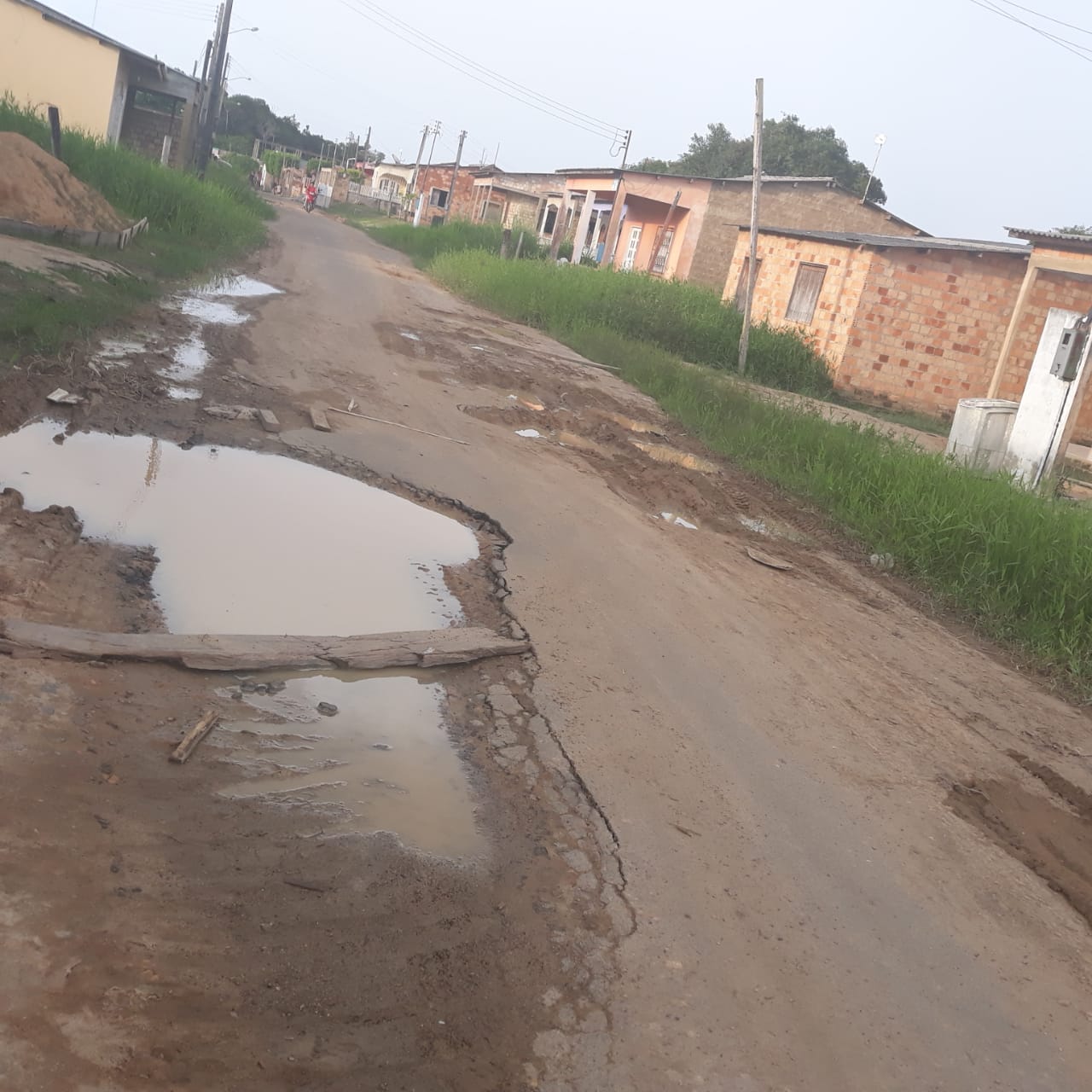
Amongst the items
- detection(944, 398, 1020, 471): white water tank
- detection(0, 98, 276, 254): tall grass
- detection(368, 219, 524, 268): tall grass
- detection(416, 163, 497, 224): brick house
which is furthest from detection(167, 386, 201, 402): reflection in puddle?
detection(416, 163, 497, 224): brick house

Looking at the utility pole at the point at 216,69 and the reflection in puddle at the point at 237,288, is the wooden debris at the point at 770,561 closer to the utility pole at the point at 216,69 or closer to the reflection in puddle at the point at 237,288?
the reflection in puddle at the point at 237,288

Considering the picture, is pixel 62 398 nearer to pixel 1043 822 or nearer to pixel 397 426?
pixel 397 426

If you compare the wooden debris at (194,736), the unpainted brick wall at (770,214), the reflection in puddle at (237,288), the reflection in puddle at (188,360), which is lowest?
the wooden debris at (194,736)

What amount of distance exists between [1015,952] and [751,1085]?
52.2 inches

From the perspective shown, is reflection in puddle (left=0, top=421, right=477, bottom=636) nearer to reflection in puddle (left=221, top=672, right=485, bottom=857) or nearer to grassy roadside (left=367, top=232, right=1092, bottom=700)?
reflection in puddle (left=221, top=672, right=485, bottom=857)

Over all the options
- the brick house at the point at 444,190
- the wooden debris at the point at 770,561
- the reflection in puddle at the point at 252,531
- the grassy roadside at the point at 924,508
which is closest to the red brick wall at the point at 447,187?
the brick house at the point at 444,190

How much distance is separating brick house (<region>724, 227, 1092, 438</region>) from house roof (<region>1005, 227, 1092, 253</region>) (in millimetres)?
509

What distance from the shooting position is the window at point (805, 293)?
20.5 meters

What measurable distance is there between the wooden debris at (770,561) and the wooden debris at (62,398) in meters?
4.77

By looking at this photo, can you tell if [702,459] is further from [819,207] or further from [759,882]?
[819,207]

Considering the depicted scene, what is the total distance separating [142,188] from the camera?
57.5 feet

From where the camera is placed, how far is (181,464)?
6.66 metres

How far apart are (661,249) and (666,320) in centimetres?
1370

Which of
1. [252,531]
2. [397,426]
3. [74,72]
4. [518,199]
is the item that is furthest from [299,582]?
[518,199]
